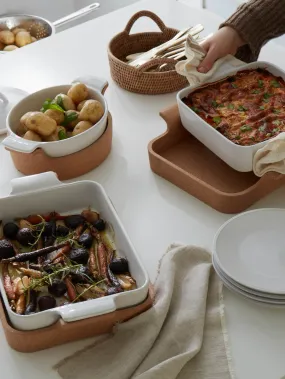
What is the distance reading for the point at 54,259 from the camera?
3.73ft

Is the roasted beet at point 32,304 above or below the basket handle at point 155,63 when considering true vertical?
below

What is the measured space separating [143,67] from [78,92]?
21cm

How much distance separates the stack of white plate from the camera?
1077 millimetres

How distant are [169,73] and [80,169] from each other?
0.37 m

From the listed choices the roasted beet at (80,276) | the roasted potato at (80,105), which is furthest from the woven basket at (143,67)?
the roasted beet at (80,276)

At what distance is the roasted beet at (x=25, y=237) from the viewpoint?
1180 mm

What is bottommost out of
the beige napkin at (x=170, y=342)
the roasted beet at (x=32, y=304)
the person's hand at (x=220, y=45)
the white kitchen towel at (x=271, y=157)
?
the beige napkin at (x=170, y=342)

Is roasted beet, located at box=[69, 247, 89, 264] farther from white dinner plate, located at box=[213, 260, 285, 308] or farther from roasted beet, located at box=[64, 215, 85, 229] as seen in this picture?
white dinner plate, located at box=[213, 260, 285, 308]

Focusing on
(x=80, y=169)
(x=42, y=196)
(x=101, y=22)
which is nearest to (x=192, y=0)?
(x=101, y=22)

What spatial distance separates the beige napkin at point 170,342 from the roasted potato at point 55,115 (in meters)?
0.46

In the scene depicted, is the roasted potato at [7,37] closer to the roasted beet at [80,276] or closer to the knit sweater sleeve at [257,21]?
the knit sweater sleeve at [257,21]

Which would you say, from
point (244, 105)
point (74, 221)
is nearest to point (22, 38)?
point (244, 105)

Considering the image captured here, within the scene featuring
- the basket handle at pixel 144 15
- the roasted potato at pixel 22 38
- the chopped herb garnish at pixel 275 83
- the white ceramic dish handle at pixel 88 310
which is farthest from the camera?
the roasted potato at pixel 22 38

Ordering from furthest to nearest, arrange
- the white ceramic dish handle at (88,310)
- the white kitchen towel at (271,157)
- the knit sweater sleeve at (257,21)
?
1. the knit sweater sleeve at (257,21)
2. the white kitchen towel at (271,157)
3. the white ceramic dish handle at (88,310)
